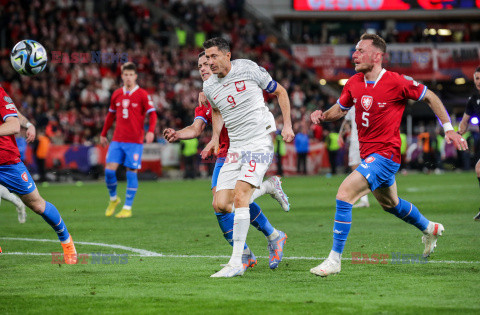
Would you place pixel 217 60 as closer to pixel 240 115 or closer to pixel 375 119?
pixel 240 115

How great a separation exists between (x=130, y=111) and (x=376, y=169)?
7.71 meters

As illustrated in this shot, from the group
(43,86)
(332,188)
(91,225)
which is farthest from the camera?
(43,86)

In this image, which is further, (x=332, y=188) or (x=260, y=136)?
(x=332, y=188)

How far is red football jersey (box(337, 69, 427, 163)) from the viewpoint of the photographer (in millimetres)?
7969

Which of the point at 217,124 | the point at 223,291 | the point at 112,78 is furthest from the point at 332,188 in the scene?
the point at 223,291

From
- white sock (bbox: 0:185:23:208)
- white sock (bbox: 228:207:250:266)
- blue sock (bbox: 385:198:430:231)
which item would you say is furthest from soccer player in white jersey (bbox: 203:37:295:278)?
white sock (bbox: 0:185:23:208)

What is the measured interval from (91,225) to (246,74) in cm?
597

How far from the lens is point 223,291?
6781 millimetres

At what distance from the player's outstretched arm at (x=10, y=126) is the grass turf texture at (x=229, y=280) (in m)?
1.45

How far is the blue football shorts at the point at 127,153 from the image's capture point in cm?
1460

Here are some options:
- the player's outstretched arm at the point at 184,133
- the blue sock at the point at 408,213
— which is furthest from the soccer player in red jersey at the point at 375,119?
the player's outstretched arm at the point at 184,133

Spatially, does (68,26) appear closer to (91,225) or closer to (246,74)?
(91,225)

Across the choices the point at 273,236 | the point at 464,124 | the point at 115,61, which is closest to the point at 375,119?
the point at 273,236

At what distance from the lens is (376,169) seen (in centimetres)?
783
